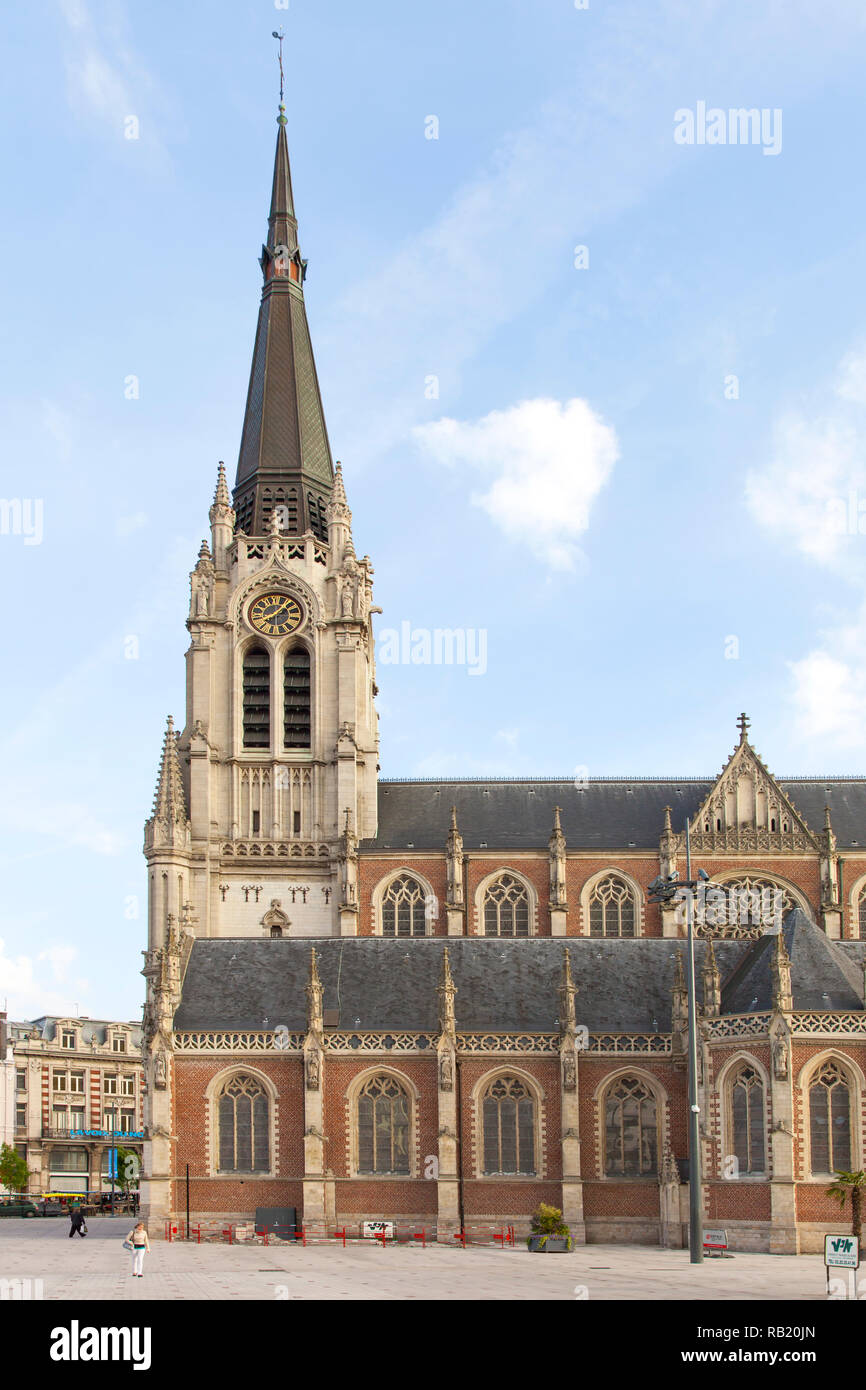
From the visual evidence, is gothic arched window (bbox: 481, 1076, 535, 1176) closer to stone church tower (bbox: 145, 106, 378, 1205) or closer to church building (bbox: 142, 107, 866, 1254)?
church building (bbox: 142, 107, 866, 1254)

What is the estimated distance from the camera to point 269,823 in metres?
69.1

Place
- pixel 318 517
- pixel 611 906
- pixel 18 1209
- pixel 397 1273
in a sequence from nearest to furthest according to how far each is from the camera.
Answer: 1. pixel 397 1273
2. pixel 611 906
3. pixel 18 1209
4. pixel 318 517

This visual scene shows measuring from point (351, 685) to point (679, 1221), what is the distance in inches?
1310

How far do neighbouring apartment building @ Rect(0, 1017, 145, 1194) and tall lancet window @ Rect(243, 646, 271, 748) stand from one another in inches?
1463

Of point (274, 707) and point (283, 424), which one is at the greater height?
point (283, 424)

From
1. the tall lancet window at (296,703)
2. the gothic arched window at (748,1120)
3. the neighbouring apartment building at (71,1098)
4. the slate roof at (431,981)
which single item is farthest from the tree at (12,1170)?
the gothic arched window at (748,1120)

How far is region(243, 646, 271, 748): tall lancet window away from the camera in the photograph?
70.6 m

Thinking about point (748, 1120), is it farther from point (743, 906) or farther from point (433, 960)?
point (743, 906)

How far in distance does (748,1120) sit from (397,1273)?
1530 cm

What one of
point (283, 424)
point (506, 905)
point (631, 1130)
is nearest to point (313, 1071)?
point (631, 1130)

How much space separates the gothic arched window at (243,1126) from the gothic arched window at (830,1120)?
16402 millimetres

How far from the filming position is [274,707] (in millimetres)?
70500
